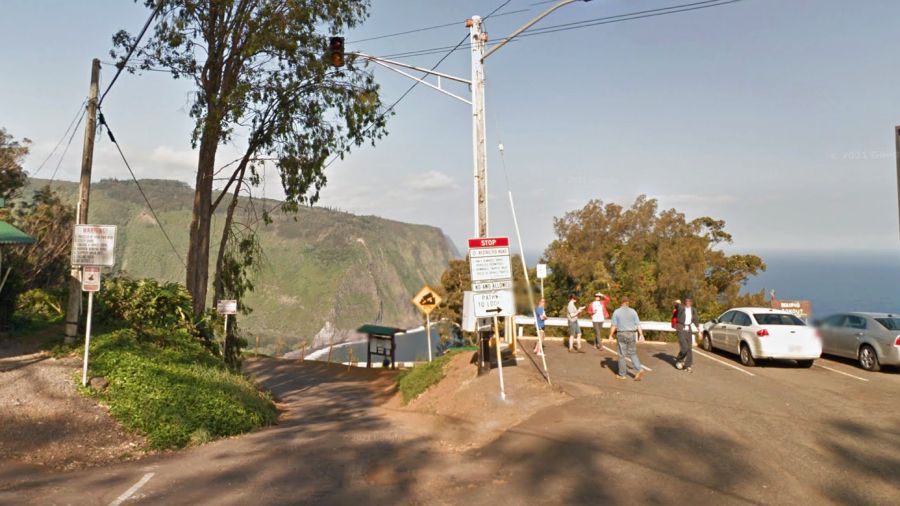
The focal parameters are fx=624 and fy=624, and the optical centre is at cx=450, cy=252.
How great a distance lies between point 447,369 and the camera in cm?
1537

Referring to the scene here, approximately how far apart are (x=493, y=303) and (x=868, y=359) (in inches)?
390

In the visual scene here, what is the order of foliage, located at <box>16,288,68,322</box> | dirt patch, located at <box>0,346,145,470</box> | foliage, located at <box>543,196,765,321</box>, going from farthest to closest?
foliage, located at <box>543,196,765,321</box>
foliage, located at <box>16,288,68,322</box>
dirt patch, located at <box>0,346,145,470</box>

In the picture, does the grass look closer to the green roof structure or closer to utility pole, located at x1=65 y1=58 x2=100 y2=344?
utility pole, located at x1=65 y1=58 x2=100 y2=344

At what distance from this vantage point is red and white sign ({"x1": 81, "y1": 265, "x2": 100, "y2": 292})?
458 inches

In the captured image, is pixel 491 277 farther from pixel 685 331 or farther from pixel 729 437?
pixel 685 331

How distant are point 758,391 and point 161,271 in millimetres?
168138

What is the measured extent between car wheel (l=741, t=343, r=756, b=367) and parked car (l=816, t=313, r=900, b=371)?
5.63 ft

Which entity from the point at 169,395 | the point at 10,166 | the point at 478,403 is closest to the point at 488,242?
the point at 478,403

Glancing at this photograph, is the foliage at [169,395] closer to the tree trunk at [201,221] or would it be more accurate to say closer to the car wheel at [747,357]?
the tree trunk at [201,221]

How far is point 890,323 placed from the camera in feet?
48.9

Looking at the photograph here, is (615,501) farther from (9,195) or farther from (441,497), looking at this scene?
(9,195)

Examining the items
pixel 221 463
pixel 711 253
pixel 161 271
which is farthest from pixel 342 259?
pixel 221 463

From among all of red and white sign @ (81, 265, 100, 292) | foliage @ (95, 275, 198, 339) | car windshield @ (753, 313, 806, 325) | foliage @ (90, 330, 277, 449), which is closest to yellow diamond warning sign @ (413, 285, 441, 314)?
foliage @ (95, 275, 198, 339)

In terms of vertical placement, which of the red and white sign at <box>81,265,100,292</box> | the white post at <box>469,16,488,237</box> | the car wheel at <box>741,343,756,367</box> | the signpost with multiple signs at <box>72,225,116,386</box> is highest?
the white post at <box>469,16,488,237</box>
